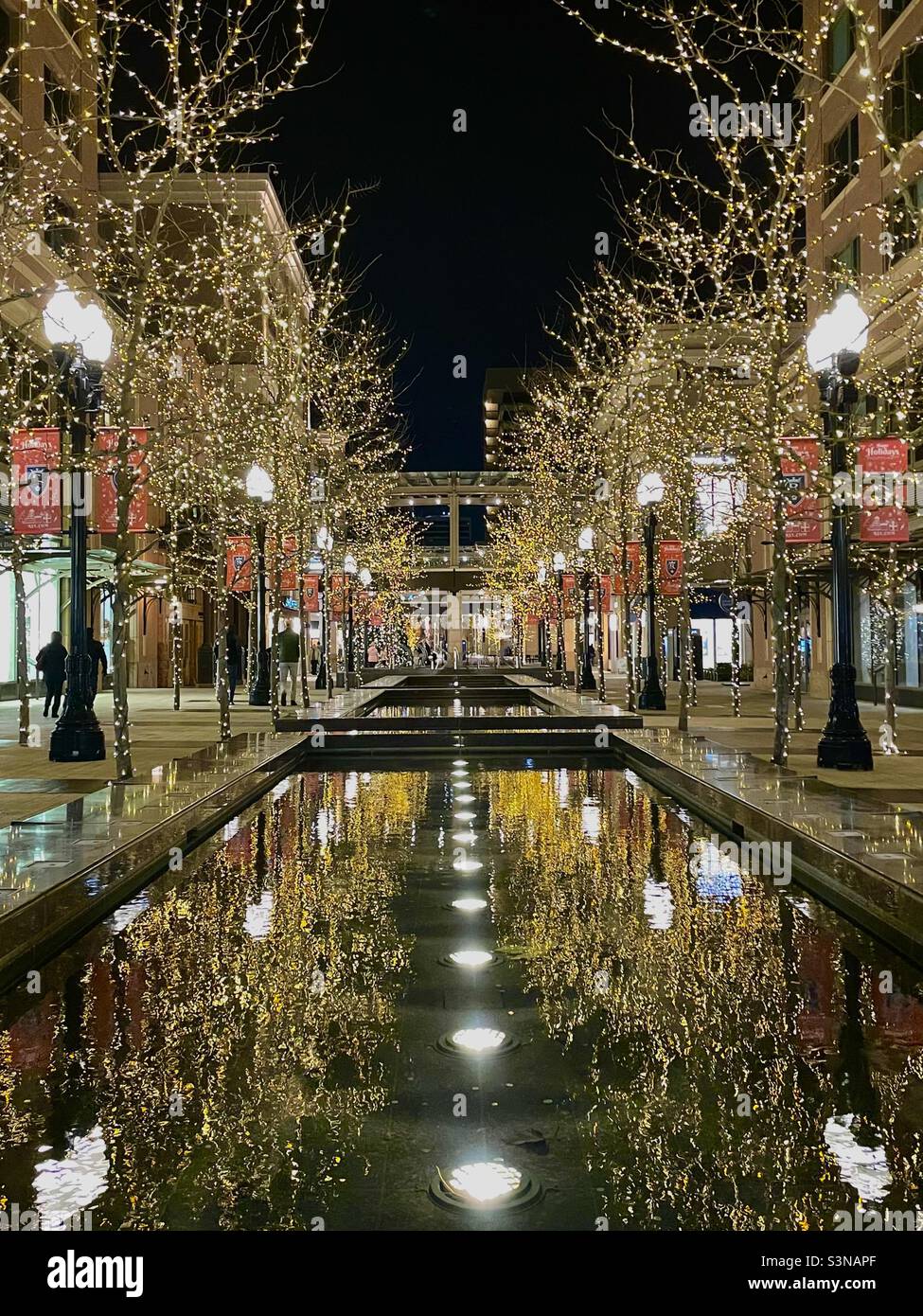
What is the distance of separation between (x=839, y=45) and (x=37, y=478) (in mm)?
29605

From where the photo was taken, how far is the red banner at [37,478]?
56.1 feet

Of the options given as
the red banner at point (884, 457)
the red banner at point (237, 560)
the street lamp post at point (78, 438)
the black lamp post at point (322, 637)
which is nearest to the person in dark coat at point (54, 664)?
the red banner at point (237, 560)

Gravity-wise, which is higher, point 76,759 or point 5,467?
point 5,467

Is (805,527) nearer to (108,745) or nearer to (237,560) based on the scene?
(108,745)

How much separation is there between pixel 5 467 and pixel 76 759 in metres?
19.3

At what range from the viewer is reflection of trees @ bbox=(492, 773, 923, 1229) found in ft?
13.0

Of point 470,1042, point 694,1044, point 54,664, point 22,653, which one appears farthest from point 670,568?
point 470,1042

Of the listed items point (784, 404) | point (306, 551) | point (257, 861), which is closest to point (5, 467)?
point (306, 551)

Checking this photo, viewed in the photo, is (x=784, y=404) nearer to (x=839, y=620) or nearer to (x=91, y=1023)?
(x=839, y=620)

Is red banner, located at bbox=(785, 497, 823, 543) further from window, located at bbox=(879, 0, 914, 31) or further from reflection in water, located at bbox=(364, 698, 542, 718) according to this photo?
window, located at bbox=(879, 0, 914, 31)

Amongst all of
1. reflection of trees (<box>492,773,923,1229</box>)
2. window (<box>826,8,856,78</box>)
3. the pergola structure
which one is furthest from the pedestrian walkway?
the pergola structure

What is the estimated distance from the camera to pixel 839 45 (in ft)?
116

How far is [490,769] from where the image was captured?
17.3 meters
